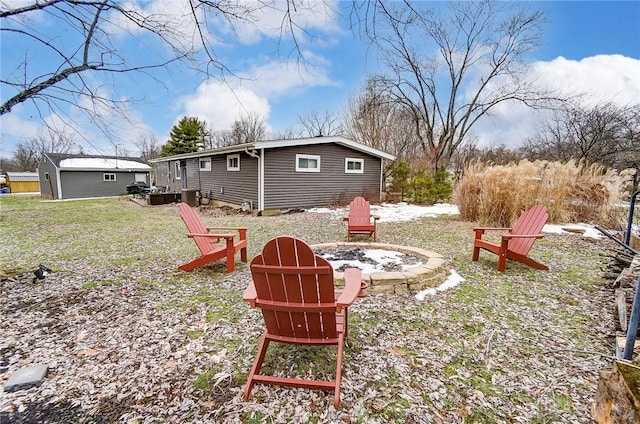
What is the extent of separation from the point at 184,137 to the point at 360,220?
25991mm

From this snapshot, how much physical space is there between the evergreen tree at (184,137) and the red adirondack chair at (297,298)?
28.8 m

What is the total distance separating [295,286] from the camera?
5.95 feet

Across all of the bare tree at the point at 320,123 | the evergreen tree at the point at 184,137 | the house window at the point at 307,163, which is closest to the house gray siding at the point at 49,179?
the evergreen tree at the point at 184,137

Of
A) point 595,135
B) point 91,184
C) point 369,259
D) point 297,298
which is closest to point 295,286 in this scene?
point 297,298

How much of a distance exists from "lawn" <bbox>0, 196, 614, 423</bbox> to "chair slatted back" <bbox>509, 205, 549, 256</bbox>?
1.11ft

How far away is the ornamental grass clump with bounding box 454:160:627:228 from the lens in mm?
7148

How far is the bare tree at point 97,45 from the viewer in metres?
2.66

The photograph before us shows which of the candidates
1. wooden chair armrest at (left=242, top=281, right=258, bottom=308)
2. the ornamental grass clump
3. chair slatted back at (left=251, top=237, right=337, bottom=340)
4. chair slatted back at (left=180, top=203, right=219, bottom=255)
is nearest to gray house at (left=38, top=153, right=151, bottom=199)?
chair slatted back at (left=180, top=203, right=219, bottom=255)

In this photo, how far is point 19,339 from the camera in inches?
95.7

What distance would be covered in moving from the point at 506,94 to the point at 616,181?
37.2ft

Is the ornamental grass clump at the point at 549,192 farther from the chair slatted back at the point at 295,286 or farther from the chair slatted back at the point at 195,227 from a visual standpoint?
the chair slatted back at the point at 295,286

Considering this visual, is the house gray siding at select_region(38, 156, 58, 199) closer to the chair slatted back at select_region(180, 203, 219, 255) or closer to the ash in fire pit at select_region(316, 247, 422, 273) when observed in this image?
the chair slatted back at select_region(180, 203, 219, 255)

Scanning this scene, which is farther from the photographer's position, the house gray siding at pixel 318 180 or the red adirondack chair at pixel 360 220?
the house gray siding at pixel 318 180

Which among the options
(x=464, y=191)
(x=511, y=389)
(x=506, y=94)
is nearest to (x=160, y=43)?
(x=511, y=389)
